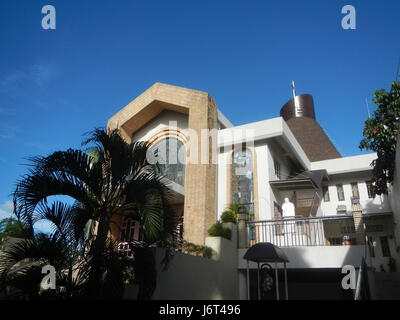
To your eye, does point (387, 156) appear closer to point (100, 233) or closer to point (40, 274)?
point (100, 233)

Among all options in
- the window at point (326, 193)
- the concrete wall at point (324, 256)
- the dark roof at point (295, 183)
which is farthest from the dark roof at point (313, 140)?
the concrete wall at point (324, 256)

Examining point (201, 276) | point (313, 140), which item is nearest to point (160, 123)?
point (201, 276)

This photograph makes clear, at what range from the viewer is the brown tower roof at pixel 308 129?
95.8 ft

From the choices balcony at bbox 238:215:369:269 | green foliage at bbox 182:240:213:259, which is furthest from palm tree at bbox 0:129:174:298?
balcony at bbox 238:215:369:269

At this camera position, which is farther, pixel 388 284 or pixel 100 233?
pixel 388 284

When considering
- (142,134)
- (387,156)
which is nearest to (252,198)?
(387,156)

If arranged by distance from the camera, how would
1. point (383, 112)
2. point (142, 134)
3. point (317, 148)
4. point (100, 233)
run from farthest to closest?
point (317, 148), point (142, 134), point (383, 112), point (100, 233)

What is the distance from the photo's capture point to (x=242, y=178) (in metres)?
12.2

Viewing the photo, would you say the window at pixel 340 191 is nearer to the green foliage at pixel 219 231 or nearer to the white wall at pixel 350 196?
the white wall at pixel 350 196

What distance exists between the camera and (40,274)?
14.9 feet

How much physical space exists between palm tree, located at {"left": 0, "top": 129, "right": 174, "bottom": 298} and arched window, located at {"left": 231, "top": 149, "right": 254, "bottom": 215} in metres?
6.77

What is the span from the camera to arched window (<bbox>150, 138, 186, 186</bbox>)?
12211mm
